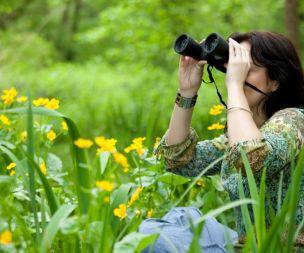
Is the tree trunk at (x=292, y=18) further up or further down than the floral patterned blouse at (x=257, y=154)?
further up

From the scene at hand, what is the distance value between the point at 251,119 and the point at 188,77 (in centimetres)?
42

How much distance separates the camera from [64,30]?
14.8 m

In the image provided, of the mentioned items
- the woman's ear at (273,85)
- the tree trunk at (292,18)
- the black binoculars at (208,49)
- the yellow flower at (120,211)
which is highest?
the tree trunk at (292,18)

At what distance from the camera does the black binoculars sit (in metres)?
1.92

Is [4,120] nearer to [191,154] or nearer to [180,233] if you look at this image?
[191,154]

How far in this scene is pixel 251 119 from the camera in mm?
1762

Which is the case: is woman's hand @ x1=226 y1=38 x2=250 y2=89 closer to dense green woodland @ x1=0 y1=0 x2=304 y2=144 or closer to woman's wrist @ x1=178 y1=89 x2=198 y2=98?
woman's wrist @ x1=178 y1=89 x2=198 y2=98

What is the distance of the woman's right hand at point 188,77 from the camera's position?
83.2 inches

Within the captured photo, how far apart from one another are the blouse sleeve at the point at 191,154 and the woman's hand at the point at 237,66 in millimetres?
401

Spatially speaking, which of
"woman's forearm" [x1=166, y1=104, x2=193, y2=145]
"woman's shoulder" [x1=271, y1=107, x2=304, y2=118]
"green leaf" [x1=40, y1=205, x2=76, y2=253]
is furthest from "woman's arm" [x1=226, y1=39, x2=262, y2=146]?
"green leaf" [x1=40, y1=205, x2=76, y2=253]

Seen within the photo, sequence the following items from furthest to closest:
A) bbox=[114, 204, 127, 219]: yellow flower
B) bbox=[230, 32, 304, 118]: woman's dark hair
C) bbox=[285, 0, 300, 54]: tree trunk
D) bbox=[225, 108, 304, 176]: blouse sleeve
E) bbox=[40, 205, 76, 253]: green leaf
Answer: bbox=[285, 0, 300, 54]: tree trunk < bbox=[230, 32, 304, 118]: woman's dark hair < bbox=[225, 108, 304, 176]: blouse sleeve < bbox=[114, 204, 127, 219]: yellow flower < bbox=[40, 205, 76, 253]: green leaf

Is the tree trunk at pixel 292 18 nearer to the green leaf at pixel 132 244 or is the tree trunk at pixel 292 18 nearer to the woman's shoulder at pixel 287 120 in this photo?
the woman's shoulder at pixel 287 120

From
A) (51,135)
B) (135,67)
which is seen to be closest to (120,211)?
(51,135)

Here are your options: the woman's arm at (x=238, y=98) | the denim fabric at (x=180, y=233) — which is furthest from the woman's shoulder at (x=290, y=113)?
the denim fabric at (x=180, y=233)
